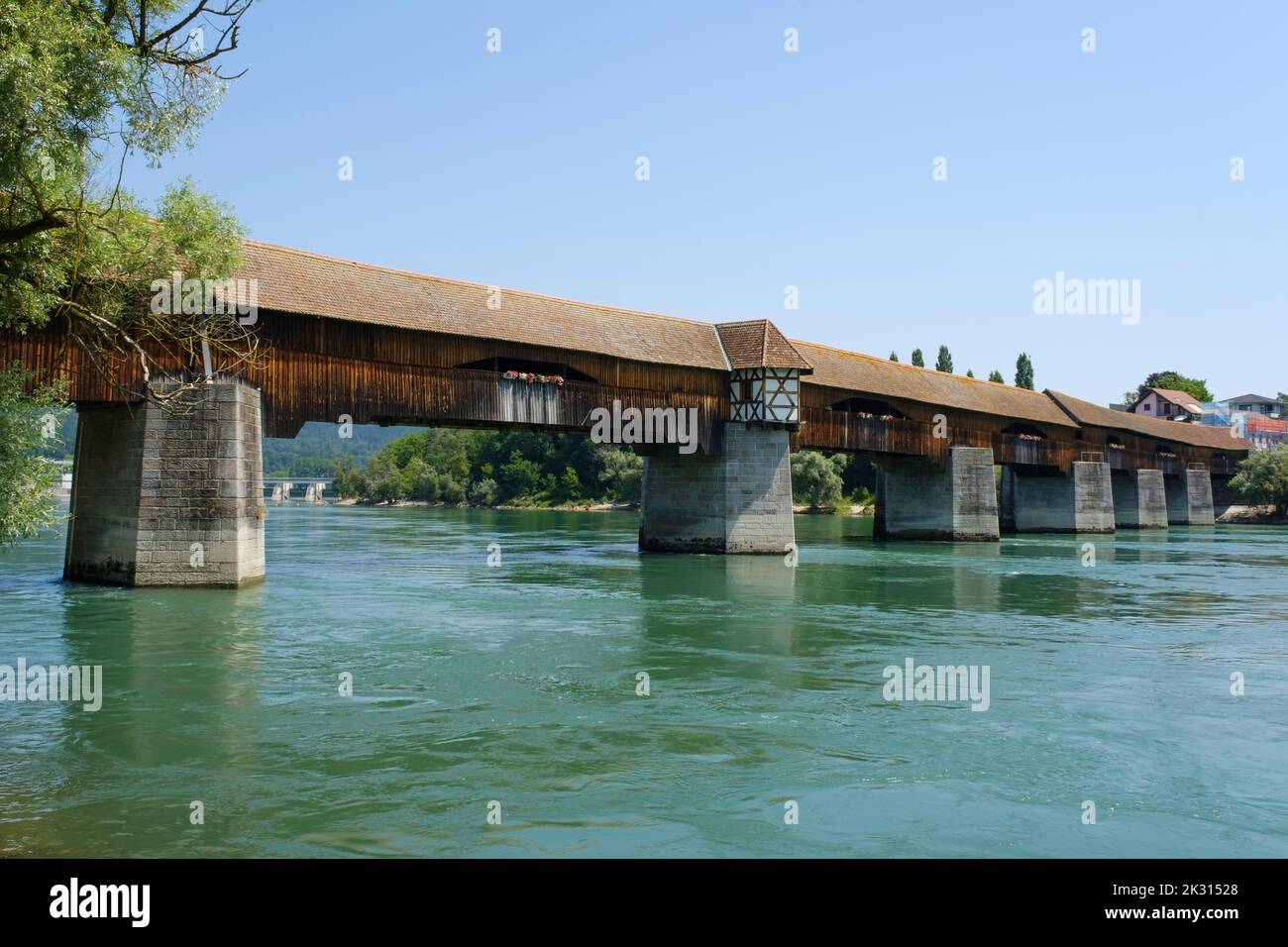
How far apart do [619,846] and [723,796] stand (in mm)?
1305

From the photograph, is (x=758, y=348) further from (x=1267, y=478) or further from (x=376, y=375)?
(x=1267, y=478)

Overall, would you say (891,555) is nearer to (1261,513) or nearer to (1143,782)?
(1143,782)

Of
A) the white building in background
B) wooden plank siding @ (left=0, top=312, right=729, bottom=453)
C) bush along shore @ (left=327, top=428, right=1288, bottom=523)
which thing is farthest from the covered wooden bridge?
the white building in background

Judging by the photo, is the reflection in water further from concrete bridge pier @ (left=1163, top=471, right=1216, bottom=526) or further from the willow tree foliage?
concrete bridge pier @ (left=1163, top=471, right=1216, bottom=526)

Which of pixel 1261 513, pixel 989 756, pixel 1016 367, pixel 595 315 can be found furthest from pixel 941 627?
pixel 1016 367

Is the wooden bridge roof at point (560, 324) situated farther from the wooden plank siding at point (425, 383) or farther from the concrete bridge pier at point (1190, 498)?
the concrete bridge pier at point (1190, 498)

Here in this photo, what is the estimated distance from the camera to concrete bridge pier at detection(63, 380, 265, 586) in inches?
779

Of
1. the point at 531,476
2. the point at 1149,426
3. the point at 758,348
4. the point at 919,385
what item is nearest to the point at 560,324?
the point at 758,348

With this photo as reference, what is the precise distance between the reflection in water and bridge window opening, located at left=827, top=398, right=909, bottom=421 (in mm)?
18843

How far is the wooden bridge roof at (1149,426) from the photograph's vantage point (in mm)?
53938

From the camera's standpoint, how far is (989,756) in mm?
8672

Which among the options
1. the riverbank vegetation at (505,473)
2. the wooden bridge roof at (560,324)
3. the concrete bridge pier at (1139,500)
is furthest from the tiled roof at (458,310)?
the riverbank vegetation at (505,473)

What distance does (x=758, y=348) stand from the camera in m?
32.8

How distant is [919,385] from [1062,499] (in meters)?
15.0
